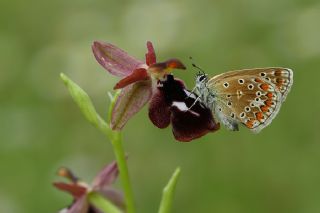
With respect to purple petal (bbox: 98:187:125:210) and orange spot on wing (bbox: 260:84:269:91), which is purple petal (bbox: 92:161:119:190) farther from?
orange spot on wing (bbox: 260:84:269:91)

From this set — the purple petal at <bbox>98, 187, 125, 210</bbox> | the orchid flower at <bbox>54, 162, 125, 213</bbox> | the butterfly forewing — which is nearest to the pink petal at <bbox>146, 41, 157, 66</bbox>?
the butterfly forewing

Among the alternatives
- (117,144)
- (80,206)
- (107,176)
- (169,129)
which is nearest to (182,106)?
(117,144)

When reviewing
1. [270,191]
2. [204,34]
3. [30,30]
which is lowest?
[270,191]

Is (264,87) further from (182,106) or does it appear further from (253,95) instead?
(182,106)

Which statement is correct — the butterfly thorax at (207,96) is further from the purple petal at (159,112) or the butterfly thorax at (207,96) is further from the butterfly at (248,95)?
the purple petal at (159,112)

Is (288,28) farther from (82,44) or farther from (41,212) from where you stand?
(41,212)

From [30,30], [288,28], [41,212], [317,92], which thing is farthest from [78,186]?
[30,30]
